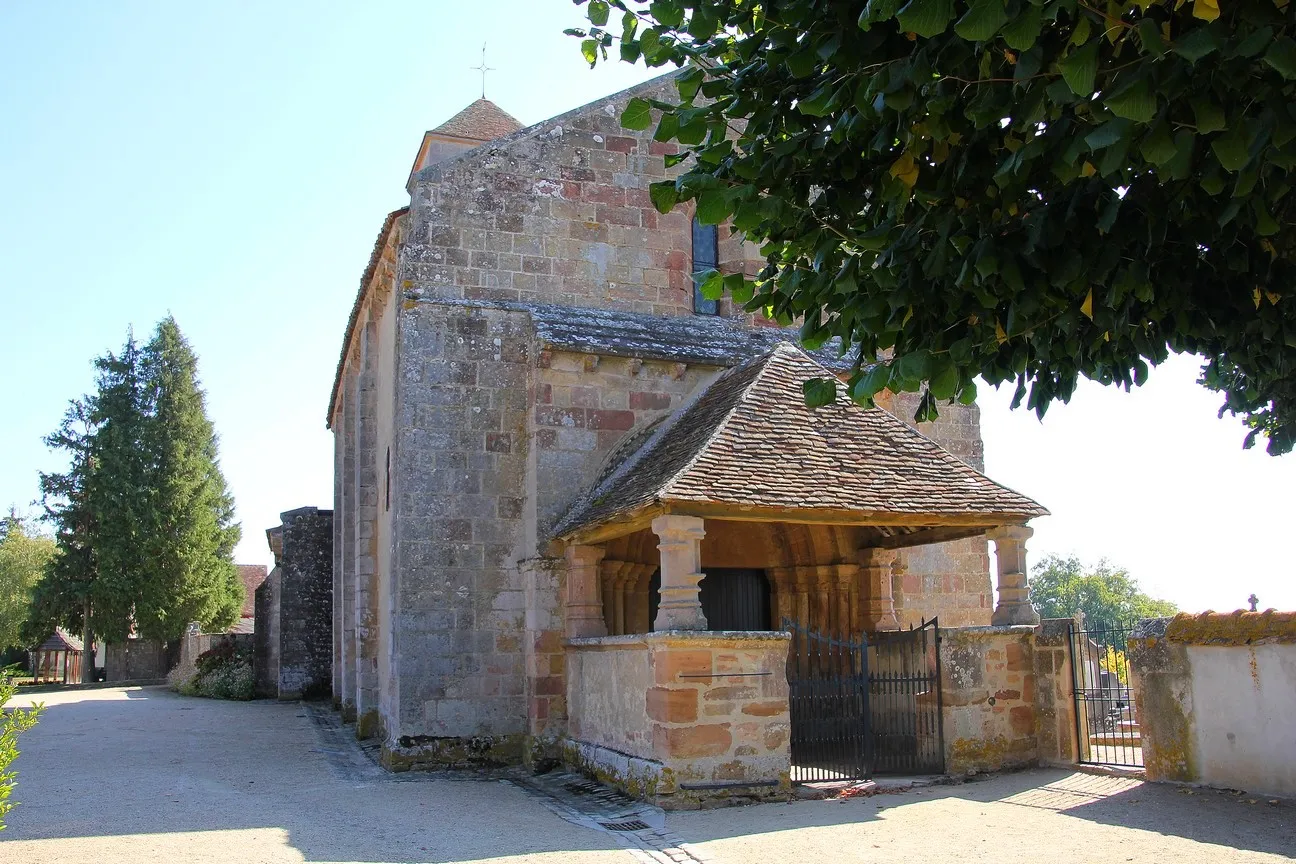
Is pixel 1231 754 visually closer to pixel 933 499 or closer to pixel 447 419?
pixel 933 499

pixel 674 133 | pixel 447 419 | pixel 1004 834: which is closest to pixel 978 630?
pixel 1004 834

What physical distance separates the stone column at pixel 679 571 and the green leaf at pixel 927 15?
19.8ft

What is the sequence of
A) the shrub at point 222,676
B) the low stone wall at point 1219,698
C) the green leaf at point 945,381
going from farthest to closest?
the shrub at point 222,676 < the low stone wall at point 1219,698 < the green leaf at point 945,381

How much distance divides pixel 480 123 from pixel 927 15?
15.7m

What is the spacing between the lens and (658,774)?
859 centimetres

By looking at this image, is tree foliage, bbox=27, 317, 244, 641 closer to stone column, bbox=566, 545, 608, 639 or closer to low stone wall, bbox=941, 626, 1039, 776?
stone column, bbox=566, 545, 608, 639

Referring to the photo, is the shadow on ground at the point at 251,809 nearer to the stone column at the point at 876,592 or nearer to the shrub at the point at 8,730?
the shrub at the point at 8,730

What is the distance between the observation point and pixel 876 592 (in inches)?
464

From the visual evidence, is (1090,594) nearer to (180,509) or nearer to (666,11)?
(180,509)

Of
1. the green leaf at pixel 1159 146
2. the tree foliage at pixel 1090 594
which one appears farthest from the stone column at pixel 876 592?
the tree foliage at pixel 1090 594

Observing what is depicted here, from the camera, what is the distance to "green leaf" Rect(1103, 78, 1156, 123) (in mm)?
3123

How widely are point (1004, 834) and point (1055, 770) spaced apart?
2.76 meters

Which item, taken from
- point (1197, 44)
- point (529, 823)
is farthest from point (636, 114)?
point (529, 823)

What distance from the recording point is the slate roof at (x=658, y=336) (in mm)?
11797
